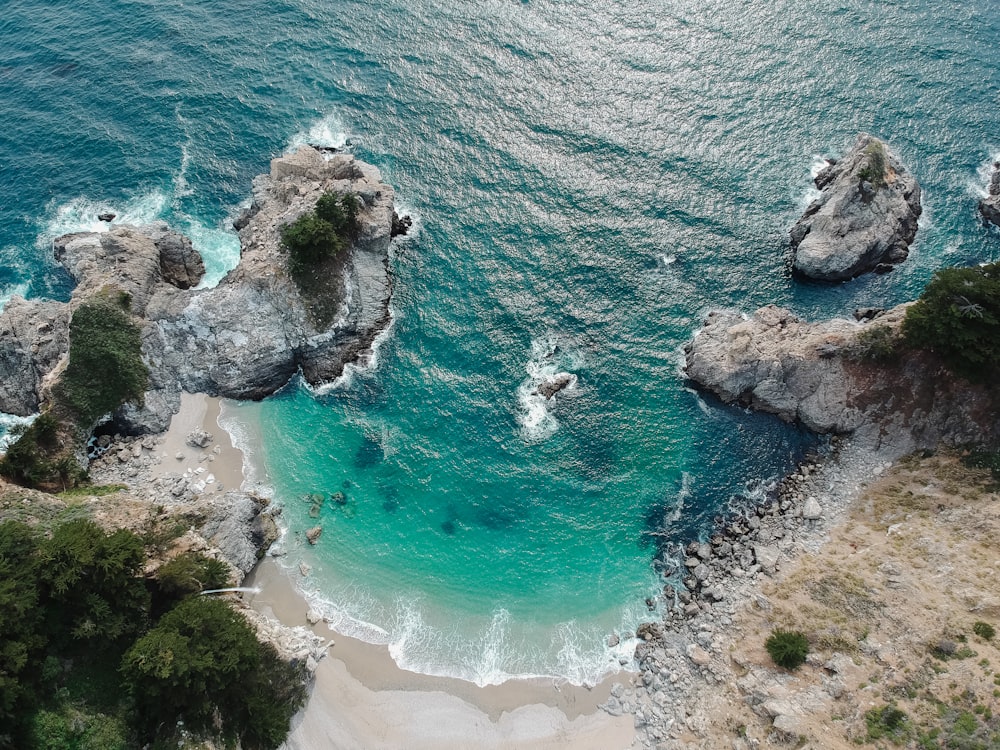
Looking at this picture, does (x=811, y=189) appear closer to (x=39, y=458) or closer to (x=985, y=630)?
(x=985, y=630)

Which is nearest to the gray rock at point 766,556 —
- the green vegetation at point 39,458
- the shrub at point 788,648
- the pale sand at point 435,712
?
the shrub at point 788,648

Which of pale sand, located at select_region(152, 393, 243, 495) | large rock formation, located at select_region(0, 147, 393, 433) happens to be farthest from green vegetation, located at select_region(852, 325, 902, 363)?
pale sand, located at select_region(152, 393, 243, 495)

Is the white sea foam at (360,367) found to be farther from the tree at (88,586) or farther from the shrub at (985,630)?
the shrub at (985,630)

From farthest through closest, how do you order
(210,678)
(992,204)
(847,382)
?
(992,204)
(847,382)
(210,678)

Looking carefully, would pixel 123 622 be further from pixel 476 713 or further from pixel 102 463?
pixel 476 713

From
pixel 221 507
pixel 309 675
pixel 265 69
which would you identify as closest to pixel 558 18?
pixel 265 69

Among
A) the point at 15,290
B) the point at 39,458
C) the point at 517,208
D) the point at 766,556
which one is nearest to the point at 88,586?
the point at 39,458
